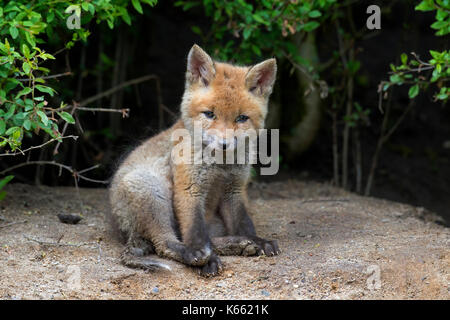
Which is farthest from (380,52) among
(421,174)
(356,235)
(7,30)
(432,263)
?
(7,30)

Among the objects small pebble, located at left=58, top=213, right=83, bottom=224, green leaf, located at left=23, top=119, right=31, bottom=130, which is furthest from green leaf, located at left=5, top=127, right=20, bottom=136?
small pebble, located at left=58, top=213, right=83, bottom=224

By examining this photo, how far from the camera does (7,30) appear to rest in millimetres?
4320

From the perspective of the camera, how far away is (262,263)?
415 cm

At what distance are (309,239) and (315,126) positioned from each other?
125 inches

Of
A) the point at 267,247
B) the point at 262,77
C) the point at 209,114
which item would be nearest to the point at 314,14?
the point at 262,77

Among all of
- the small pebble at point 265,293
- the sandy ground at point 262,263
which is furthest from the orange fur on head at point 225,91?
the small pebble at point 265,293

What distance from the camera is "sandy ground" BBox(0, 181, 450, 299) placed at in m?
3.75

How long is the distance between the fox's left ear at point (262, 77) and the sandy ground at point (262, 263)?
1308mm

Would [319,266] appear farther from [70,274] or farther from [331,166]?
[331,166]

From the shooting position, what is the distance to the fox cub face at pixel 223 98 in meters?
4.17

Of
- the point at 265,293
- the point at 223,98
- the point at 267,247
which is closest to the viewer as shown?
the point at 265,293

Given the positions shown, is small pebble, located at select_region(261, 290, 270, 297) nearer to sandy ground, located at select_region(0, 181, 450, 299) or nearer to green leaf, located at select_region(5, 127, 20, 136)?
sandy ground, located at select_region(0, 181, 450, 299)

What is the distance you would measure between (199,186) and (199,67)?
3.09 feet

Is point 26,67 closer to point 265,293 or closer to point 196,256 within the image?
point 196,256
